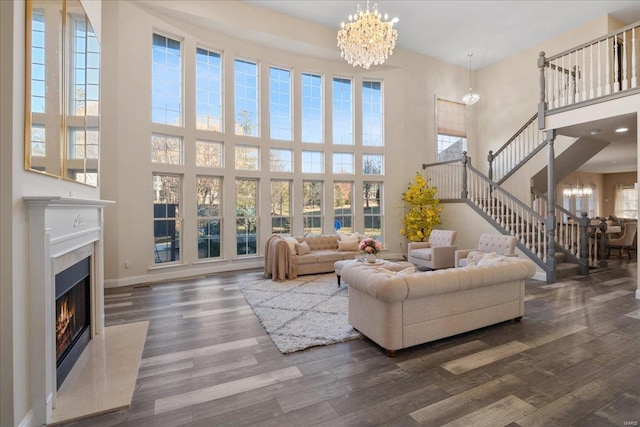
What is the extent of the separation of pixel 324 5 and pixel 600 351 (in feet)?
25.1

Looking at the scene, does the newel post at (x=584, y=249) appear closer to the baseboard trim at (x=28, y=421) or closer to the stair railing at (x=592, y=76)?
the stair railing at (x=592, y=76)

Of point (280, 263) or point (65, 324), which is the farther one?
point (280, 263)

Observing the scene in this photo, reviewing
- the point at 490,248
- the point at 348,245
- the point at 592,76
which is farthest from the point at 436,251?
the point at 592,76

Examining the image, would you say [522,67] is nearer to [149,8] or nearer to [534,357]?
[534,357]

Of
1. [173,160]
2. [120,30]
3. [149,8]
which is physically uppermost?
[149,8]

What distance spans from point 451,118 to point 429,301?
8.46 meters

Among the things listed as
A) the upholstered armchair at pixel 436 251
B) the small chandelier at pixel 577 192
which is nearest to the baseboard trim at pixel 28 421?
the upholstered armchair at pixel 436 251

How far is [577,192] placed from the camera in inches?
481

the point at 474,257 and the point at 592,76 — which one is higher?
the point at 592,76

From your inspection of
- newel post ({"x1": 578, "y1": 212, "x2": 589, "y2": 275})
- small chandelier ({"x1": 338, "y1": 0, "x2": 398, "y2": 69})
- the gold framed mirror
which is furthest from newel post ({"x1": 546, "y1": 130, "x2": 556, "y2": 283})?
the gold framed mirror

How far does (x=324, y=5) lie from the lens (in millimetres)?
6883

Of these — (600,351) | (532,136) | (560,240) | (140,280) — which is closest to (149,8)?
(140,280)

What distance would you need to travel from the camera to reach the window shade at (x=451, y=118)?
9.71 meters

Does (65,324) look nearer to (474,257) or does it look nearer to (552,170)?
(474,257)
